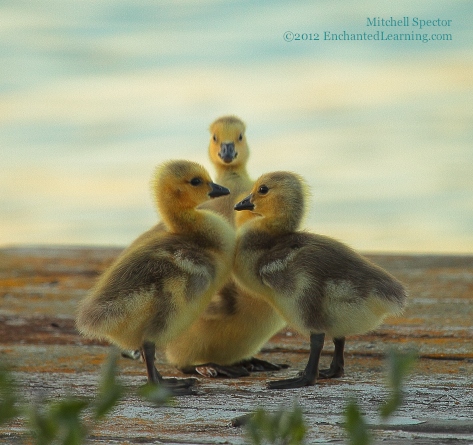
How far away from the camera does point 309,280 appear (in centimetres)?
302

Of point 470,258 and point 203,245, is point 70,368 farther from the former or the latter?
point 470,258

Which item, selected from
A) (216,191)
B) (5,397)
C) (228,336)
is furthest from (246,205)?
(5,397)

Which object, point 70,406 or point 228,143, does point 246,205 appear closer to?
point 228,143

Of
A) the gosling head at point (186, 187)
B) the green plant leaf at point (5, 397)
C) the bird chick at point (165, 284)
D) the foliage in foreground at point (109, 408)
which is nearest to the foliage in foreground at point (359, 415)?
the foliage in foreground at point (109, 408)

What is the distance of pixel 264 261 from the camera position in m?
3.16

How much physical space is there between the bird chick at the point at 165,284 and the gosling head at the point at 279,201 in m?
0.22

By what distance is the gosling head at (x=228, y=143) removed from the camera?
13.7 ft

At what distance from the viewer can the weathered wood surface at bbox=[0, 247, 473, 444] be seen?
224cm

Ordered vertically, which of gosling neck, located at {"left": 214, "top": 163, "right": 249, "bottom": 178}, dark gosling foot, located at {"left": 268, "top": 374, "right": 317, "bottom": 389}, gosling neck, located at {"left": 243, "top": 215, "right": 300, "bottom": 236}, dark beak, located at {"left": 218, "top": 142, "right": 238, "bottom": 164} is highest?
dark beak, located at {"left": 218, "top": 142, "right": 238, "bottom": 164}

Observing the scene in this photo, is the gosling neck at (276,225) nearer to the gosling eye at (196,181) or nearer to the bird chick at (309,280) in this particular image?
the bird chick at (309,280)

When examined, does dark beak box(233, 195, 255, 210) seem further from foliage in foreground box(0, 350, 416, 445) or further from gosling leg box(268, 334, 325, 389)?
foliage in foreground box(0, 350, 416, 445)

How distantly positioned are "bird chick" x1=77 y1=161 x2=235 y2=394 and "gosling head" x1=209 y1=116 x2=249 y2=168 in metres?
0.91

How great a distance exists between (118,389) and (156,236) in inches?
91.8

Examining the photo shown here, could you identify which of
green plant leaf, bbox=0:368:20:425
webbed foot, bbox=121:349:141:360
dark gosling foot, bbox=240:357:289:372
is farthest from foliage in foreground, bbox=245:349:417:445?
webbed foot, bbox=121:349:141:360
